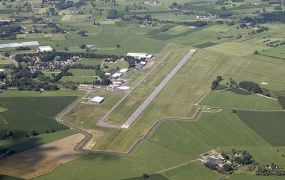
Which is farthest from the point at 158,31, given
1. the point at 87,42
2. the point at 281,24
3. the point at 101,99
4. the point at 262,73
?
the point at 101,99

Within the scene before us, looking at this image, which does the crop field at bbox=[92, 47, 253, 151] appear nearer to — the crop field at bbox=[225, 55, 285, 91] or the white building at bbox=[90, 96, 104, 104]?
the crop field at bbox=[225, 55, 285, 91]

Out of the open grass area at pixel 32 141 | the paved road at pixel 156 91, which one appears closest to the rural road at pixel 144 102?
the paved road at pixel 156 91

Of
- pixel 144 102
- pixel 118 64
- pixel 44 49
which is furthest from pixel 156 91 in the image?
pixel 44 49

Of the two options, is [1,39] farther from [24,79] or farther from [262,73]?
[262,73]

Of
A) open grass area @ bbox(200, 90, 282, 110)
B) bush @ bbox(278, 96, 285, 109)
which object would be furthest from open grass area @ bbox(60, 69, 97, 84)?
bush @ bbox(278, 96, 285, 109)

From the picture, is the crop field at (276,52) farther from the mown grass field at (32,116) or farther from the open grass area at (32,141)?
the open grass area at (32,141)
